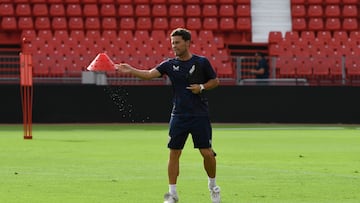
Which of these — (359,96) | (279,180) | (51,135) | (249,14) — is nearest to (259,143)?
(51,135)

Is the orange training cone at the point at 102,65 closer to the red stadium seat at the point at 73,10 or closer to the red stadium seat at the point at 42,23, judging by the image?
the red stadium seat at the point at 42,23

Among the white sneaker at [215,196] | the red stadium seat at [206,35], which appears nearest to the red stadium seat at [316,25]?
the red stadium seat at [206,35]

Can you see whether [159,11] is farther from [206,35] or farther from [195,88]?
[195,88]

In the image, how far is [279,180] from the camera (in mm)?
13219

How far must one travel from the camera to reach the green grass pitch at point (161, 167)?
11.4 metres

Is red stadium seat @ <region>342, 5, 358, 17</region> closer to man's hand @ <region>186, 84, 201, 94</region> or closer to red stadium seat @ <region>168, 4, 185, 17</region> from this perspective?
red stadium seat @ <region>168, 4, 185, 17</region>

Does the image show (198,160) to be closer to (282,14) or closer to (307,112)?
(307,112)

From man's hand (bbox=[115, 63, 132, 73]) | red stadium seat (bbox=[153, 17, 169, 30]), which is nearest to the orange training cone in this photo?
man's hand (bbox=[115, 63, 132, 73])

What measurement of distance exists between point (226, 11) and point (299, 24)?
3153 mm

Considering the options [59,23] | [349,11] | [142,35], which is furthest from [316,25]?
[59,23]

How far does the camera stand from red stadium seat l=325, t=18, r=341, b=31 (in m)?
39.6

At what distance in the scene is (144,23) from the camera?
37.9 metres

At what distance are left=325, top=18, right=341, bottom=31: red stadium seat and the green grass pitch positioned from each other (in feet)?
45.6

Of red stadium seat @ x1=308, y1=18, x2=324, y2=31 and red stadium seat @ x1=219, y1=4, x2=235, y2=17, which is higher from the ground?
red stadium seat @ x1=219, y1=4, x2=235, y2=17
